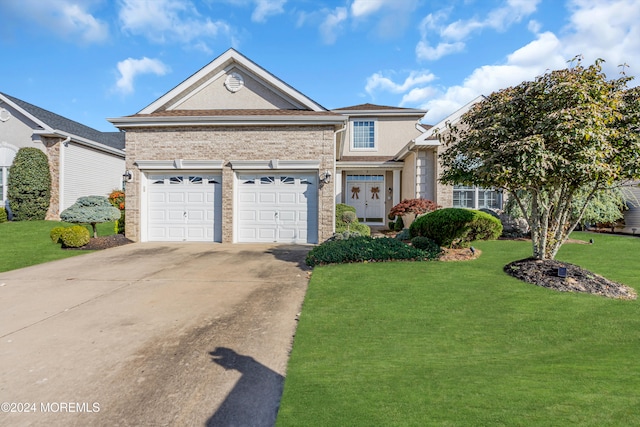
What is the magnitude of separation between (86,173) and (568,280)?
72.6 feet

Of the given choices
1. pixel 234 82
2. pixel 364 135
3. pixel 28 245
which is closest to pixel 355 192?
pixel 364 135

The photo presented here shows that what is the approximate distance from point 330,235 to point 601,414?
977 centimetres

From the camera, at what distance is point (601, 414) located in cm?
238

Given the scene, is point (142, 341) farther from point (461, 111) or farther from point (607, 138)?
point (461, 111)

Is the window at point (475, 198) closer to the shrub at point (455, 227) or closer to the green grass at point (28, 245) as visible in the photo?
the shrub at point (455, 227)

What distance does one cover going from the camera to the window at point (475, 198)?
14.8 metres

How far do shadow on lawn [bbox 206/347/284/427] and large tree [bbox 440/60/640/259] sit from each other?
5283mm

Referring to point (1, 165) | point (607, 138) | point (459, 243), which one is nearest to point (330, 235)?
point (459, 243)

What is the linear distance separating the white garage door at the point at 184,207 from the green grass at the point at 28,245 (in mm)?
2763

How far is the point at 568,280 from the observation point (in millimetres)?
6078

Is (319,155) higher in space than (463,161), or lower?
higher

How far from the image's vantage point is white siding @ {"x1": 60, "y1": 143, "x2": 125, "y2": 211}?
17531 millimetres

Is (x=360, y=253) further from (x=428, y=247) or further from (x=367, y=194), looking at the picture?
(x=367, y=194)

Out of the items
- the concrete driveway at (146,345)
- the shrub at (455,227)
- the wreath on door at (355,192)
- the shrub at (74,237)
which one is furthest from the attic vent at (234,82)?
the wreath on door at (355,192)
